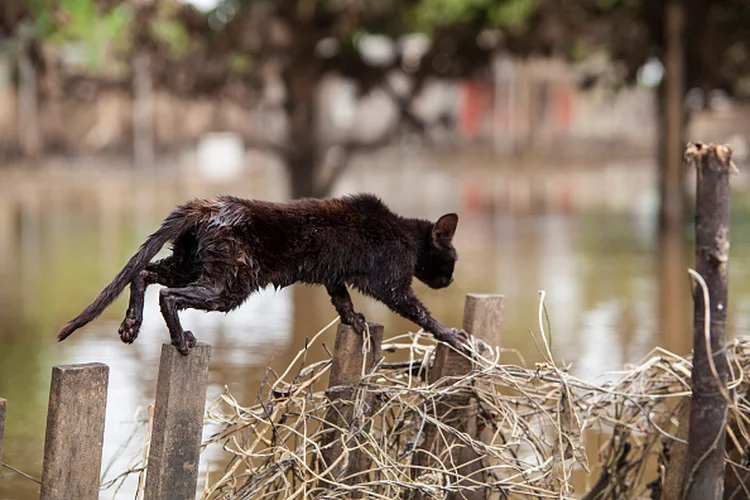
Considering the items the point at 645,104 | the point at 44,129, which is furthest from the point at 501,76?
the point at 44,129

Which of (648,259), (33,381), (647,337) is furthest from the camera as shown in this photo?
(648,259)

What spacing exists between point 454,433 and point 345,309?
60 centimetres

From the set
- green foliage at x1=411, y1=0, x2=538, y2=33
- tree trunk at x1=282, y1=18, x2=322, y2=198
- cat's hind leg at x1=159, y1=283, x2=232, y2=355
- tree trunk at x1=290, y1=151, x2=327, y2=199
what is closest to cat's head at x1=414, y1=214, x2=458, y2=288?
cat's hind leg at x1=159, y1=283, x2=232, y2=355

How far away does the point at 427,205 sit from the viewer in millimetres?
21078

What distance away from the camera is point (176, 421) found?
130 inches

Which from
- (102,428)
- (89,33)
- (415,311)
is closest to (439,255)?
(415,311)

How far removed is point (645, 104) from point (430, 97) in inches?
471

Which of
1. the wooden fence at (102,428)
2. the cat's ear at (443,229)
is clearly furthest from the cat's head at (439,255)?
the wooden fence at (102,428)

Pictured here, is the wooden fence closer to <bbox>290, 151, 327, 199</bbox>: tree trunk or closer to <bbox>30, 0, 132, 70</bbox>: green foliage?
<bbox>30, 0, 132, 70</bbox>: green foliage

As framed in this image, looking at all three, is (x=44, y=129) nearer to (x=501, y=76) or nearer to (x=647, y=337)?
(x=501, y=76)

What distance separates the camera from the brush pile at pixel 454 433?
146 inches

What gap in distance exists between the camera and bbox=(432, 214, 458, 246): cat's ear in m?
4.25

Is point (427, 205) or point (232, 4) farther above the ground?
point (232, 4)

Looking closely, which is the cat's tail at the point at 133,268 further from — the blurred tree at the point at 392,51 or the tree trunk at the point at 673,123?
the tree trunk at the point at 673,123
